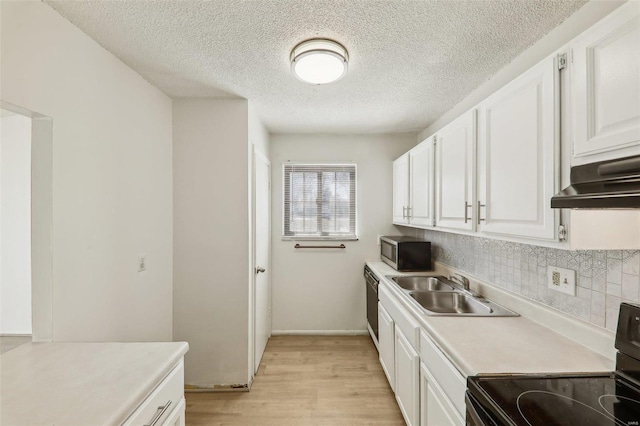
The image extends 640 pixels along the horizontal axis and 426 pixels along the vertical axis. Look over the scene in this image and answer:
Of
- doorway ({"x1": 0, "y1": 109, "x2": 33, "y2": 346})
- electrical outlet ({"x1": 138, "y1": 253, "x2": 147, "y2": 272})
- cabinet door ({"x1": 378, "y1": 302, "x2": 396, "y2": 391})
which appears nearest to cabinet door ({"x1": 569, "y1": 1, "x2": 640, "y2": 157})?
cabinet door ({"x1": 378, "y1": 302, "x2": 396, "y2": 391})

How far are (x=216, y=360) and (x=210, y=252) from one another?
92 cm

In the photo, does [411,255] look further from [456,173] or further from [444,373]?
[444,373]

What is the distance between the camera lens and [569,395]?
3.26 feet

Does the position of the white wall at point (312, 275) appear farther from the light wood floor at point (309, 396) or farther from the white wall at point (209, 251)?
the white wall at point (209, 251)

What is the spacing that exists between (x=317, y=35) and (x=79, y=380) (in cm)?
185

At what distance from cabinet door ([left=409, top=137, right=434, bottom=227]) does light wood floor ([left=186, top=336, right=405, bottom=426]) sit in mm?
1489

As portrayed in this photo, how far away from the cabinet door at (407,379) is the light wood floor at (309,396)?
27cm

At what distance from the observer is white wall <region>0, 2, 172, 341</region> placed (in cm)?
127

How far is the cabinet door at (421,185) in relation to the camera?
7.88 ft

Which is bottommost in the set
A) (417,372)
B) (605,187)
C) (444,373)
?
(417,372)

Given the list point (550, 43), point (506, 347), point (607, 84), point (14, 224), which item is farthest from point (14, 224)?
point (550, 43)

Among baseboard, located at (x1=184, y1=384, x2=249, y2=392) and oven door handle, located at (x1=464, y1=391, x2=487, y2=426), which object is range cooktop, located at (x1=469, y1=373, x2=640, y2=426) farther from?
baseboard, located at (x1=184, y1=384, x2=249, y2=392)

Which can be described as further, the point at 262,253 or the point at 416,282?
the point at 262,253

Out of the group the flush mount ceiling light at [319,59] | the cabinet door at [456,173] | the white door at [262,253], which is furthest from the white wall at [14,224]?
the cabinet door at [456,173]
